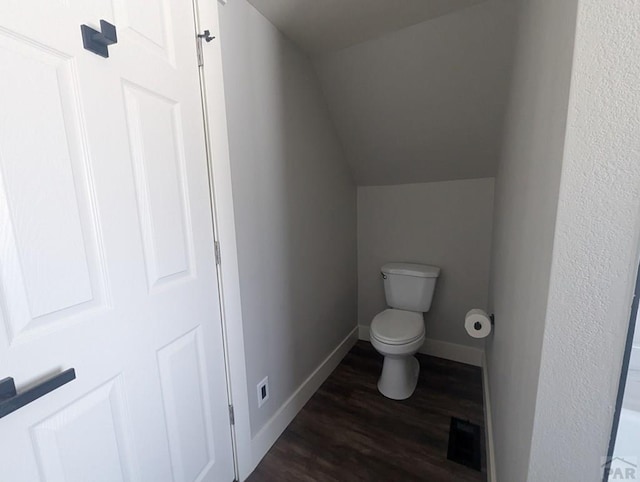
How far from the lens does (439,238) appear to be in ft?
7.06

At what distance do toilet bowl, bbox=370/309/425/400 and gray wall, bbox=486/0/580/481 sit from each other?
614 mm

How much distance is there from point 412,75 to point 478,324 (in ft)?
4.68

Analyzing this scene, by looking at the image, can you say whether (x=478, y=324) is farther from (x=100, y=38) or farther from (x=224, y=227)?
(x=100, y=38)

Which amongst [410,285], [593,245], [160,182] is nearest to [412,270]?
[410,285]

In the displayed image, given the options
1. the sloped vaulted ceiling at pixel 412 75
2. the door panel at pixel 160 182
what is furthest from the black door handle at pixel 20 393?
the sloped vaulted ceiling at pixel 412 75

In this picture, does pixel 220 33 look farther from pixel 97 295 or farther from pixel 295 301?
pixel 295 301

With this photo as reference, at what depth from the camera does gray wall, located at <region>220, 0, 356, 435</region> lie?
120cm

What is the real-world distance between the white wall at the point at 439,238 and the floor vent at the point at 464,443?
715 millimetres

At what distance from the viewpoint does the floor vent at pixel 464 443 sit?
1362 millimetres

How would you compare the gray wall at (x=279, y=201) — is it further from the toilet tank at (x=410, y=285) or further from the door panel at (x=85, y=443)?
the door panel at (x=85, y=443)

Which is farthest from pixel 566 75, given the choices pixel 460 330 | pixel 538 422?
pixel 460 330

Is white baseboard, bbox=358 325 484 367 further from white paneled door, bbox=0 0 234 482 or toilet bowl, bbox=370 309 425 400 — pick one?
white paneled door, bbox=0 0 234 482

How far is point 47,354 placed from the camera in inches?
24.6

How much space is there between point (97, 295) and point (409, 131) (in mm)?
1831
